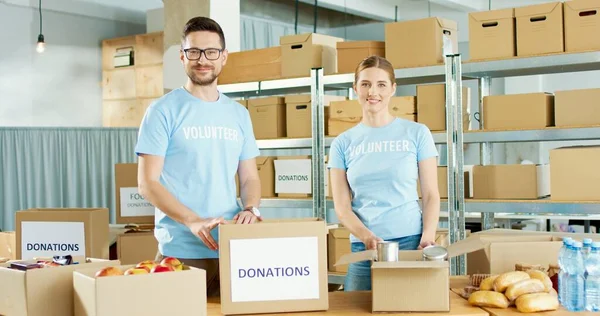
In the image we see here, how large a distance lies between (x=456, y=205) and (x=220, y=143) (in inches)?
88.4

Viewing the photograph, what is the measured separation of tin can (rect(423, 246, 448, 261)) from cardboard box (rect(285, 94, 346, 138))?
271 cm

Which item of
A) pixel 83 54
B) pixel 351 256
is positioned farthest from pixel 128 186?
pixel 83 54

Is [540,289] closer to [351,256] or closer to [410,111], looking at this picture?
[351,256]

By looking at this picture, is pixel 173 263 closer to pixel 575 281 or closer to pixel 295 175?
pixel 575 281

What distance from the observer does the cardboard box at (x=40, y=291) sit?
194 centimetres

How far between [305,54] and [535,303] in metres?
3.02

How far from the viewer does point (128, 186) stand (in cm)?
371

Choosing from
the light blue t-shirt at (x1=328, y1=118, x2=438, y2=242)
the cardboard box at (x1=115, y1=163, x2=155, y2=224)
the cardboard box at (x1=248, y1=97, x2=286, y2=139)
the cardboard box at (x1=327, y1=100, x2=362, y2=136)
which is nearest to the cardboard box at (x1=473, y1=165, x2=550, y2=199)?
the cardboard box at (x1=327, y1=100, x2=362, y2=136)

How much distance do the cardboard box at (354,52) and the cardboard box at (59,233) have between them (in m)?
2.15

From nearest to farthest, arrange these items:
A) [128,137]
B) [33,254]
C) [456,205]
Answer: [33,254] < [456,205] < [128,137]

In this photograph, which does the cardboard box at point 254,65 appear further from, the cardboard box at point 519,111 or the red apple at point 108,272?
the red apple at point 108,272

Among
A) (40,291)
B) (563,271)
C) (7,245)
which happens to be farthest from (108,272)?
(7,245)

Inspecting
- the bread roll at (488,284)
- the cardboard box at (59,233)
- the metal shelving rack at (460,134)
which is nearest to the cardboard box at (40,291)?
the cardboard box at (59,233)

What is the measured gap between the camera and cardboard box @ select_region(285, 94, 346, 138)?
15.8 feet
